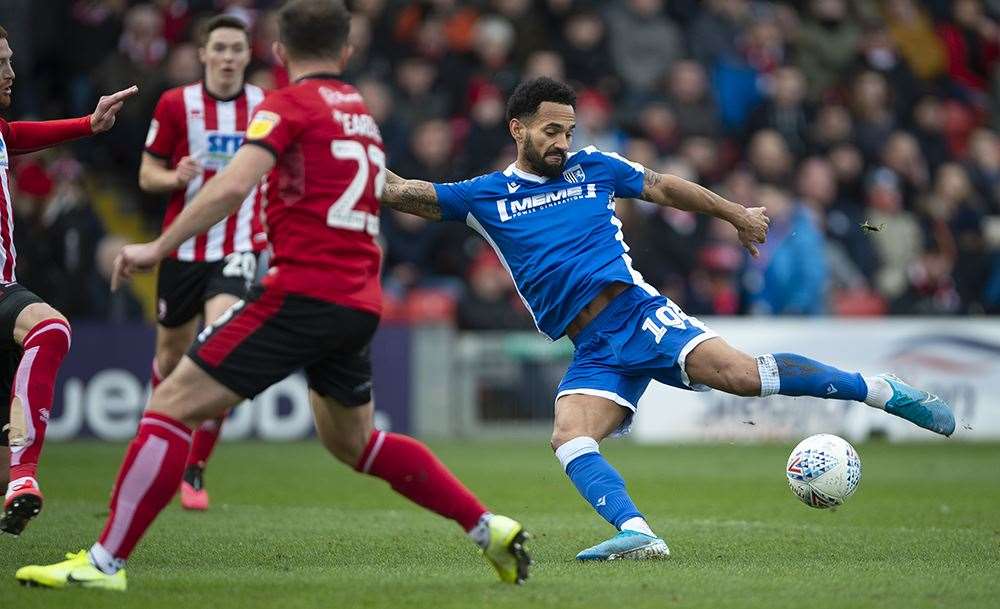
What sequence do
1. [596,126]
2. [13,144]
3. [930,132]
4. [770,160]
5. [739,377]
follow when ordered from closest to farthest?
[739,377]
[13,144]
[596,126]
[770,160]
[930,132]

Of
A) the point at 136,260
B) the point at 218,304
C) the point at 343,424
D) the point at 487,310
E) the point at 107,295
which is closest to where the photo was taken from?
the point at 136,260

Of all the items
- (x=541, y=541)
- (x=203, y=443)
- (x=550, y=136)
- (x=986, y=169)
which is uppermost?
(x=550, y=136)

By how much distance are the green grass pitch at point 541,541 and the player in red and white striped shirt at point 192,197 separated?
1.17 m

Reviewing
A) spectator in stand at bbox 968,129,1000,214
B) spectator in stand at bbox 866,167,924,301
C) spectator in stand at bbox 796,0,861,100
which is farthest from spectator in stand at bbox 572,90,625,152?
spectator in stand at bbox 968,129,1000,214

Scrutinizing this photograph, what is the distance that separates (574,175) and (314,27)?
7.53 feet

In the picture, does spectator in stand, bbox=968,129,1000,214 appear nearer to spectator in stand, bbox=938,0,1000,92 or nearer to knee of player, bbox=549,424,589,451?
spectator in stand, bbox=938,0,1000,92

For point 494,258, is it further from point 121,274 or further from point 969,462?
point 121,274

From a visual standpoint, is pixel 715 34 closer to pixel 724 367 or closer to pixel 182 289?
pixel 182 289

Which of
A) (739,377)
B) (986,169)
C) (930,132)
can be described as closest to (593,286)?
(739,377)

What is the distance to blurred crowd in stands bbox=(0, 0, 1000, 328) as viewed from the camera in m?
16.7

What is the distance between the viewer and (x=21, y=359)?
24.6ft

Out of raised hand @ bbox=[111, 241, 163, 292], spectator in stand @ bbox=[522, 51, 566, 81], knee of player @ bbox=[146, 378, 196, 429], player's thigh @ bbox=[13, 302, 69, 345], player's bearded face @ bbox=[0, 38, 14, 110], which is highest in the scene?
spectator in stand @ bbox=[522, 51, 566, 81]

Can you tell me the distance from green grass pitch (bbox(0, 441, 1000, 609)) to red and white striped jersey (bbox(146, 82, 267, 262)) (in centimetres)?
178

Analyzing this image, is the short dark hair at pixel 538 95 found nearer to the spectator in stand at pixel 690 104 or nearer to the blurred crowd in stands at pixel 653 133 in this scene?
the blurred crowd in stands at pixel 653 133
